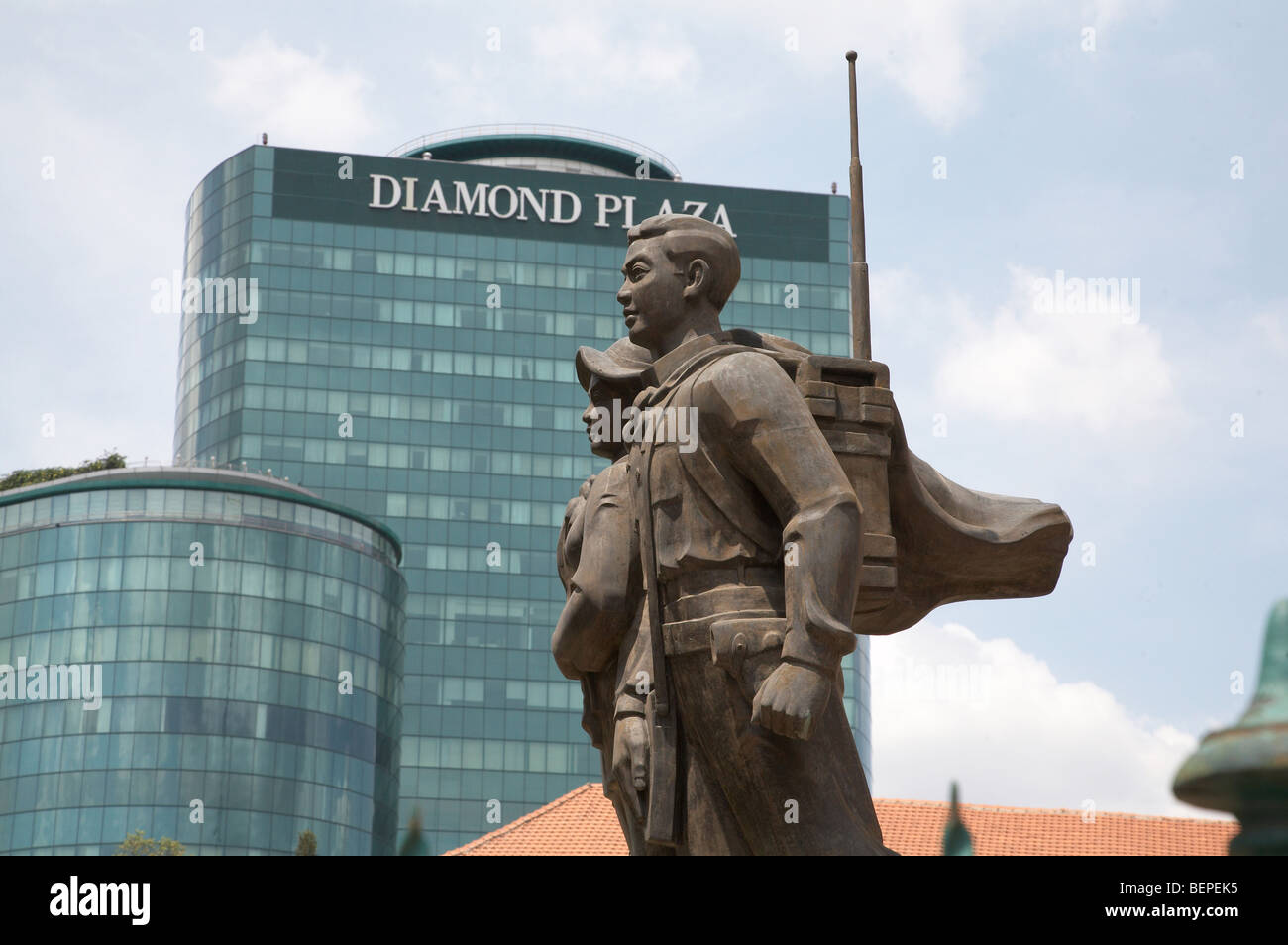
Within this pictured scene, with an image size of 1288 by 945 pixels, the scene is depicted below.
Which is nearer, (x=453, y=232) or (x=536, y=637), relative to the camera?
(x=536, y=637)

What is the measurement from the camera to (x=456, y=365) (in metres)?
83.9

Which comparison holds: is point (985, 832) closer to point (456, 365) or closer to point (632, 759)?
point (632, 759)

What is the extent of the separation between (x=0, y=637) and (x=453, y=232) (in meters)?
32.5

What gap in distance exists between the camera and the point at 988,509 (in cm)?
757

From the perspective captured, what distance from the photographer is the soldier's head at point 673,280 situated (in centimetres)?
718

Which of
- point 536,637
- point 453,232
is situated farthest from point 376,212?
point 536,637

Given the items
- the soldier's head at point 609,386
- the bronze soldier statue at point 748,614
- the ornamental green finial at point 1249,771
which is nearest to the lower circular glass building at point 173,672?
the soldier's head at point 609,386

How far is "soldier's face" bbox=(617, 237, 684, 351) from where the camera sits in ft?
23.5

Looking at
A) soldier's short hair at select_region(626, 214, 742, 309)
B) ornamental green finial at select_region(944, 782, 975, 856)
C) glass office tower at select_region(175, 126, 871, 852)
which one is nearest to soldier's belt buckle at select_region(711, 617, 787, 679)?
soldier's short hair at select_region(626, 214, 742, 309)

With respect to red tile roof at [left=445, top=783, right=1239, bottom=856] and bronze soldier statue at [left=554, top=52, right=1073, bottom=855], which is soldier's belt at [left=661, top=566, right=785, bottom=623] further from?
red tile roof at [left=445, top=783, right=1239, bottom=856]
